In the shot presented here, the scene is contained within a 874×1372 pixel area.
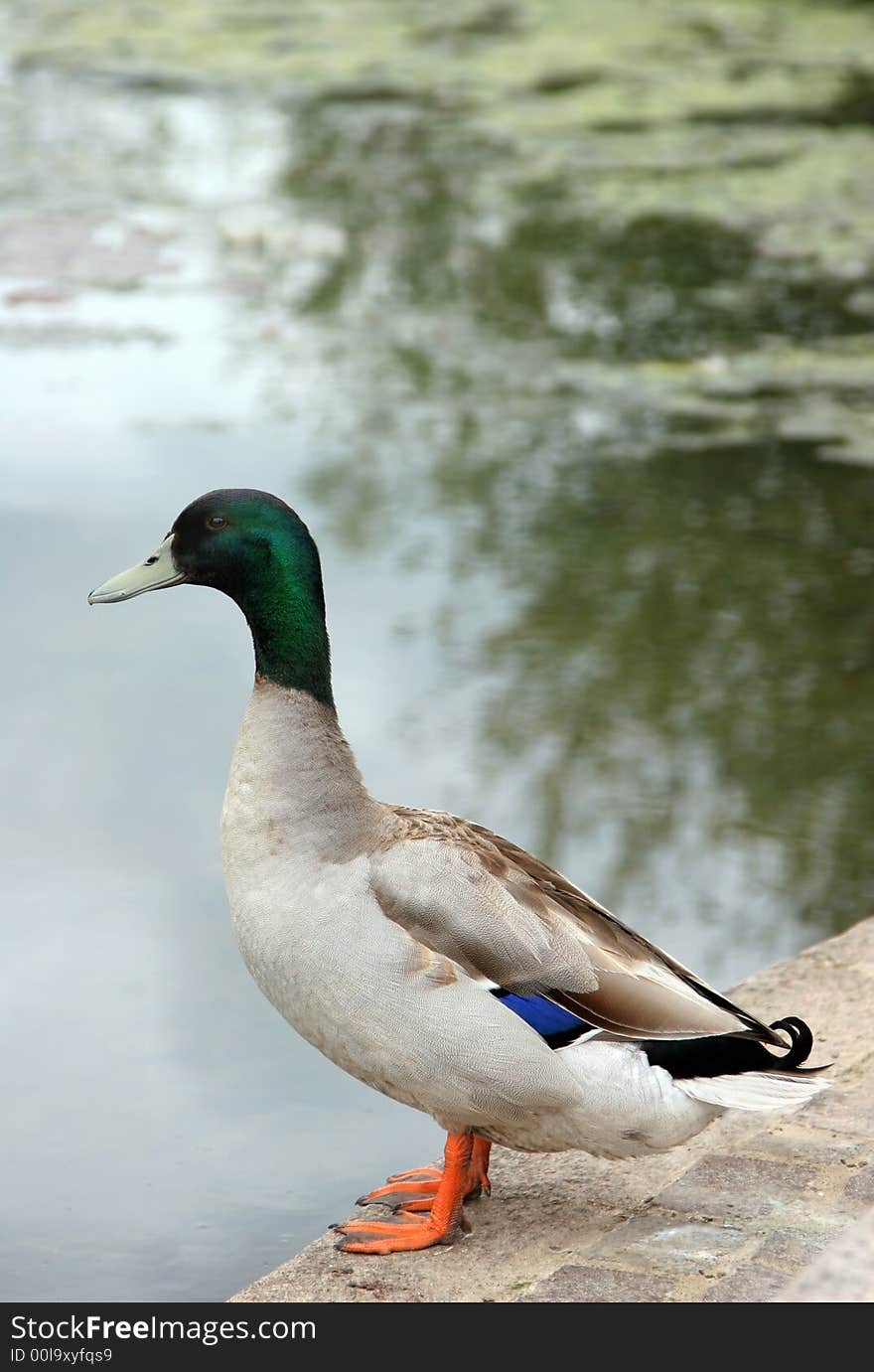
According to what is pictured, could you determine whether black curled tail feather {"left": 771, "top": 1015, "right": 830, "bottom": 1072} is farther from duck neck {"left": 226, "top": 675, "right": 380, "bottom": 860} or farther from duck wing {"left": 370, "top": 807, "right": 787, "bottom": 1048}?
duck neck {"left": 226, "top": 675, "right": 380, "bottom": 860}

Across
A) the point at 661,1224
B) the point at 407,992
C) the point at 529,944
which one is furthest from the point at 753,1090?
the point at 407,992

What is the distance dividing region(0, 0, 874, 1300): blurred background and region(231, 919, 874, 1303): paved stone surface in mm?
318

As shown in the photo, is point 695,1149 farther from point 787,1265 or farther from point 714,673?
point 714,673

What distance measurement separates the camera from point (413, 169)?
9.41 m

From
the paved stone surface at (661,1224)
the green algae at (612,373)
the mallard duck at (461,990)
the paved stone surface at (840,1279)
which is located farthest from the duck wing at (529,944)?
the green algae at (612,373)

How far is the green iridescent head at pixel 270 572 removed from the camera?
282cm

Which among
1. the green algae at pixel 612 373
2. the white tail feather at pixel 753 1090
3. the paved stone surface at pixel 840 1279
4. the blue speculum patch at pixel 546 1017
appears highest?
the green algae at pixel 612 373

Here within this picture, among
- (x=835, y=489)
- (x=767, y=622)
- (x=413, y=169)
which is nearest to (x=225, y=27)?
(x=413, y=169)

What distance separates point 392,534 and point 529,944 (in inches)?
128

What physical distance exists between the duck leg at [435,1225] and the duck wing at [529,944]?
0.90 feet

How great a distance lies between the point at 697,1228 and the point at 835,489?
3871 millimetres

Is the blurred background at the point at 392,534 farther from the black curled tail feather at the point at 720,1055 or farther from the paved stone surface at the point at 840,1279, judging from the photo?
the paved stone surface at the point at 840,1279

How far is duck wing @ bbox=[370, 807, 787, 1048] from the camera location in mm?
2592

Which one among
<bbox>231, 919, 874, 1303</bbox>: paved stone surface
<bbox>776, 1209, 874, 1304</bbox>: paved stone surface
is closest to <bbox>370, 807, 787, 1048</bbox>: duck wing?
<bbox>231, 919, 874, 1303</bbox>: paved stone surface
